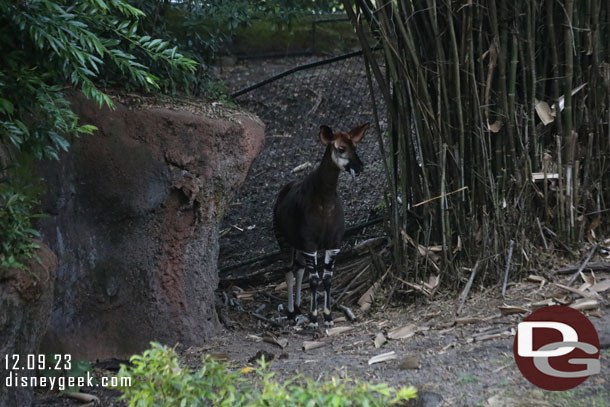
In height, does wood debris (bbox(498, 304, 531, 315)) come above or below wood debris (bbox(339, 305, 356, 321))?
above

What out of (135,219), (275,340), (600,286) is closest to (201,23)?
(135,219)

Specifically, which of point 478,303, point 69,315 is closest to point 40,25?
point 69,315

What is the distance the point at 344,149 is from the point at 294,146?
2.31m

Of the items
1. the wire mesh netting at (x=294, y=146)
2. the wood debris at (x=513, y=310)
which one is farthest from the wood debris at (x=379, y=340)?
the wire mesh netting at (x=294, y=146)

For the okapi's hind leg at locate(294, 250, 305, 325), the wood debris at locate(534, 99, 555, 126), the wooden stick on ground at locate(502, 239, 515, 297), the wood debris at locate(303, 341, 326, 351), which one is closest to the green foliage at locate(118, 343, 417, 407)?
the wood debris at locate(303, 341, 326, 351)

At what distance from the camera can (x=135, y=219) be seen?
5.43 metres

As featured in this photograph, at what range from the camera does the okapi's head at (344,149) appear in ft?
20.2

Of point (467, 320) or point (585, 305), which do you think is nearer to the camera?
point (585, 305)

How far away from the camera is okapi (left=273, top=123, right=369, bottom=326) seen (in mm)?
6203

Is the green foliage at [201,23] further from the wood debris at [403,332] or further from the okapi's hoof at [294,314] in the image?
the wood debris at [403,332]

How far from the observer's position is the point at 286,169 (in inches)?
331

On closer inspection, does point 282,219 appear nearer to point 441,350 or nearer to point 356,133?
point 356,133

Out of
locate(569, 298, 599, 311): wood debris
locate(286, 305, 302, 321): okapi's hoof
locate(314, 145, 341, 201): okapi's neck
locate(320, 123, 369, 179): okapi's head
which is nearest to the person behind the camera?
locate(569, 298, 599, 311): wood debris

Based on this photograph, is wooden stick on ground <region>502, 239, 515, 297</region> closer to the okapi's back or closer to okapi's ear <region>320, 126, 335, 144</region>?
okapi's ear <region>320, 126, 335, 144</region>
